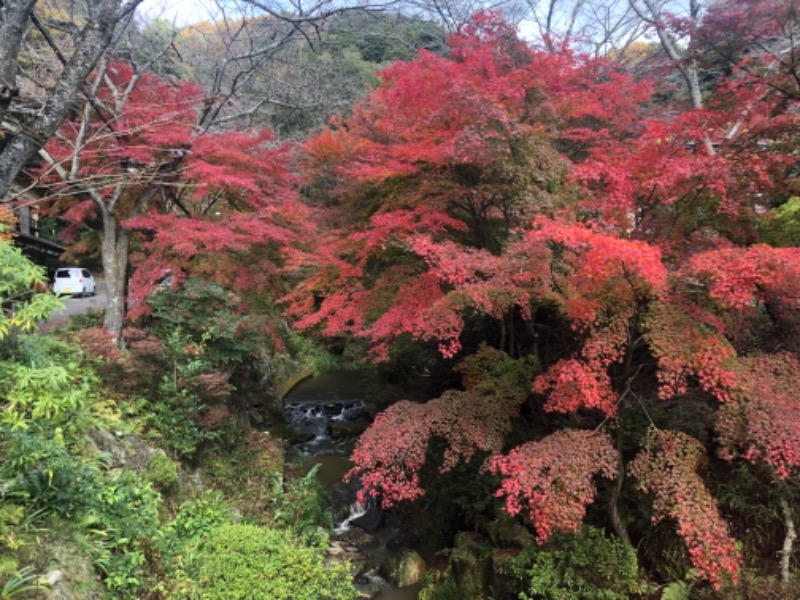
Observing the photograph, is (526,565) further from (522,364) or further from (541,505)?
(522,364)

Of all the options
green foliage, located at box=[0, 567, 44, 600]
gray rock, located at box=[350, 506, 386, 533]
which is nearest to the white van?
gray rock, located at box=[350, 506, 386, 533]

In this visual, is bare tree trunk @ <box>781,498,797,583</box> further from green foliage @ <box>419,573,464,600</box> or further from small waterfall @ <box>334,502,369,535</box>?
small waterfall @ <box>334,502,369,535</box>

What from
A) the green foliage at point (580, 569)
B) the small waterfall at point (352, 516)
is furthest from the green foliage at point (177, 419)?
the green foliage at point (580, 569)

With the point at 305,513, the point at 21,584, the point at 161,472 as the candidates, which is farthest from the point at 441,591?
the point at 21,584

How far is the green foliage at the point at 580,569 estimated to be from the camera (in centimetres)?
535

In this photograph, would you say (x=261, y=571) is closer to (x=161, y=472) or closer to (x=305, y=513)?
(x=161, y=472)

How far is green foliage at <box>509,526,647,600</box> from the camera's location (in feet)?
17.5

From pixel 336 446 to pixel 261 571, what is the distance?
23.2 ft

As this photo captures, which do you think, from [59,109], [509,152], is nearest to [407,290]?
[509,152]

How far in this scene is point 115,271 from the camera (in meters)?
8.88

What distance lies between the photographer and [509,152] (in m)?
5.42

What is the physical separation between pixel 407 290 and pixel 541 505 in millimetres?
3341

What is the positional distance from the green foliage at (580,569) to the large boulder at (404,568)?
1927 millimetres

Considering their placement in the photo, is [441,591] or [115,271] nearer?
[441,591]
